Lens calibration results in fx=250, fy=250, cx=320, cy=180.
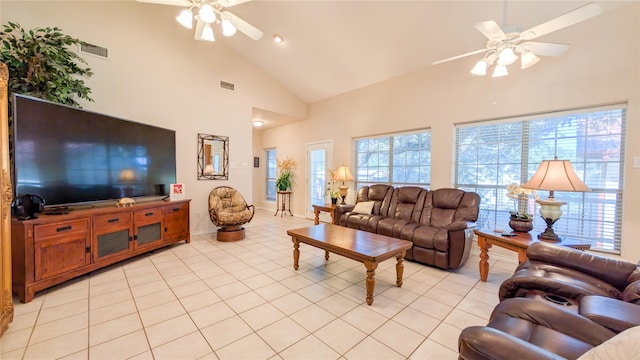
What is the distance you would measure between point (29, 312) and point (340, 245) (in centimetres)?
276

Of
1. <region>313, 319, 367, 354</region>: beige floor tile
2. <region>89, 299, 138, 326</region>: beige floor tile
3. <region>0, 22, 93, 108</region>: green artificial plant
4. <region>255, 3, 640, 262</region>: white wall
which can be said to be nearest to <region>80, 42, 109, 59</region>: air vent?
<region>0, 22, 93, 108</region>: green artificial plant

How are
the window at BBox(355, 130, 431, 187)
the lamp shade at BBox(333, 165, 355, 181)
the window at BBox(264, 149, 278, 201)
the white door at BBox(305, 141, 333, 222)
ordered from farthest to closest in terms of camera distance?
the window at BBox(264, 149, 278, 201), the white door at BBox(305, 141, 333, 222), the lamp shade at BBox(333, 165, 355, 181), the window at BBox(355, 130, 431, 187)

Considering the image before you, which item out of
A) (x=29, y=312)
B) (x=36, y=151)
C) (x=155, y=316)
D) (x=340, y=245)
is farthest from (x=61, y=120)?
(x=340, y=245)

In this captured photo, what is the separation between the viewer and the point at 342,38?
4.05m

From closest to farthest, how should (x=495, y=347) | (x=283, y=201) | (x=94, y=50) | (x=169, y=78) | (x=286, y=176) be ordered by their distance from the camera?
(x=495, y=347) → (x=94, y=50) → (x=169, y=78) → (x=286, y=176) → (x=283, y=201)

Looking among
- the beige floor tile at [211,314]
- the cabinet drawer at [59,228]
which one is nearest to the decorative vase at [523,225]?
the beige floor tile at [211,314]

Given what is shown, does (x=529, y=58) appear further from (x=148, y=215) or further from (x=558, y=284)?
(x=148, y=215)

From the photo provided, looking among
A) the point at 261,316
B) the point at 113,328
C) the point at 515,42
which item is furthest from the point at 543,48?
the point at 113,328

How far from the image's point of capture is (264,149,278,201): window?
7.81m

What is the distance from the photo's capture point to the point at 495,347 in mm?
894

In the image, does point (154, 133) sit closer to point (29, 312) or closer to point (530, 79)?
point (29, 312)

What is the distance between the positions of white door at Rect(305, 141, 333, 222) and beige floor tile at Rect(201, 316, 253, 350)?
13.8 ft

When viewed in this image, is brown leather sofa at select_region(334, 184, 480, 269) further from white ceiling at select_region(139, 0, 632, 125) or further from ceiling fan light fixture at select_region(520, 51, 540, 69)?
white ceiling at select_region(139, 0, 632, 125)

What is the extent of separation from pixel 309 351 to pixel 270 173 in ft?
21.6
